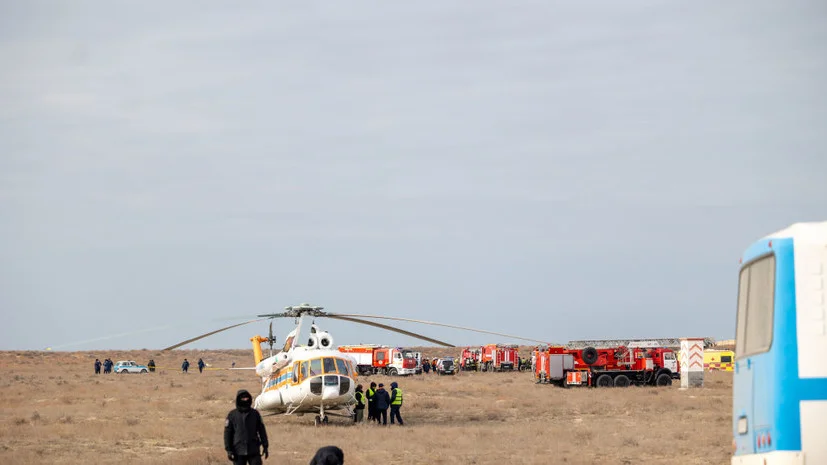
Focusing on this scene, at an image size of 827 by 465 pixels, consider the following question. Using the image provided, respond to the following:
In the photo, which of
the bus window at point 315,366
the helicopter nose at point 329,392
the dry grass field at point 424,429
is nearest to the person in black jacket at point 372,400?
the dry grass field at point 424,429

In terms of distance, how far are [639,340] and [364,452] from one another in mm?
39911

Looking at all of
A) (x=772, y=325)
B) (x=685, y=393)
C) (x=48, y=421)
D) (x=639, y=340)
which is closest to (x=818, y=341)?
(x=772, y=325)

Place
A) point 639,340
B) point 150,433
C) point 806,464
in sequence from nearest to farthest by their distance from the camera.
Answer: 1. point 806,464
2. point 150,433
3. point 639,340

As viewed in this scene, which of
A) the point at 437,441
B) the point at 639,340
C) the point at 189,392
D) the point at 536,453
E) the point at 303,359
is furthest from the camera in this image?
the point at 639,340

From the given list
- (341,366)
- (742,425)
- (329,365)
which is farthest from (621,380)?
(742,425)

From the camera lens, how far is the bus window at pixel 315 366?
27156mm

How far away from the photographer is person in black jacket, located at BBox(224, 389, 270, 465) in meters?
14.1

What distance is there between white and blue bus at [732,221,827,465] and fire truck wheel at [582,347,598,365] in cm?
3909

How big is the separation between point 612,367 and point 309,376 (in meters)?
24.7

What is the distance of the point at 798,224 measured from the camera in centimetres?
884

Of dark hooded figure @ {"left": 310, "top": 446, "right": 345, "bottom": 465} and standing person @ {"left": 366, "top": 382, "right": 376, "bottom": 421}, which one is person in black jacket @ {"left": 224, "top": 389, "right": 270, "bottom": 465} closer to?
dark hooded figure @ {"left": 310, "top": 446, "right": 345, "bottom": 465}

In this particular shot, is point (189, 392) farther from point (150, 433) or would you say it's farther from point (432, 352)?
point (432, 352)

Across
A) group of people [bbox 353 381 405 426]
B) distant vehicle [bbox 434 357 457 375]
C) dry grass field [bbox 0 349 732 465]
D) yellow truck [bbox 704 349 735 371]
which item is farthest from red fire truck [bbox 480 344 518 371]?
group of people [bbox 353 381 405 426]

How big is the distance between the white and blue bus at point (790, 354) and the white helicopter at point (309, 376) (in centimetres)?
1766
